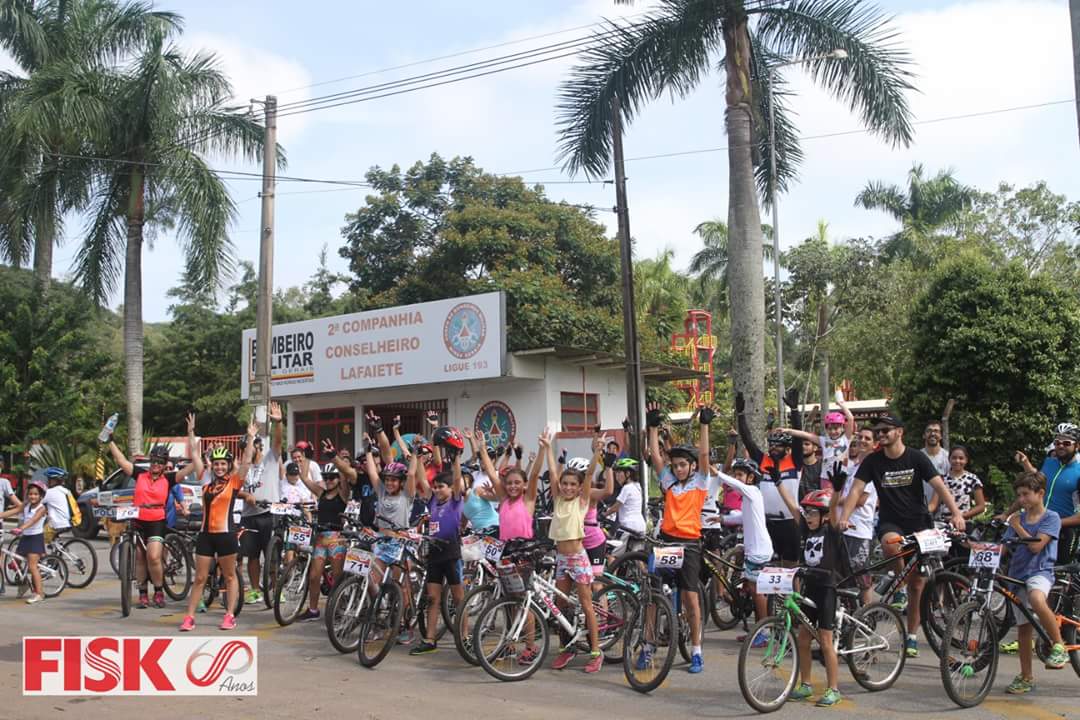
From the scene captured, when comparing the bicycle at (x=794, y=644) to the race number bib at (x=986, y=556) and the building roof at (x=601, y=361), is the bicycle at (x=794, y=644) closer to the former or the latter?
the race number bib at (x=986, y=556)

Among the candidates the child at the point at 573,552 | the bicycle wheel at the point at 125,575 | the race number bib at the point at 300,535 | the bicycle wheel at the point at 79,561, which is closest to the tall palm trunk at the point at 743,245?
the race number bib at the point at 300,535

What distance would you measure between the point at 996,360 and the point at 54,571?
45.4ft

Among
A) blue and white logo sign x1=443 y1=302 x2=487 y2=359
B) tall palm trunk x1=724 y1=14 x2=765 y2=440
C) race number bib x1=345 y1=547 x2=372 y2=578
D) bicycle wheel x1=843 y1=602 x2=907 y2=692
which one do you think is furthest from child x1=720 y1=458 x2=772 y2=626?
blue and white logo sign x1=443 y1=302 x2=487 y2=359

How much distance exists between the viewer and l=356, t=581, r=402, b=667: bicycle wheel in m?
8.65

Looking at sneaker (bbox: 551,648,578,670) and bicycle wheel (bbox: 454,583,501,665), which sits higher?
bicycle wheel (bbox: 454,583,501,665)

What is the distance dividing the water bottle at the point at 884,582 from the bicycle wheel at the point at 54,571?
10.4 metres

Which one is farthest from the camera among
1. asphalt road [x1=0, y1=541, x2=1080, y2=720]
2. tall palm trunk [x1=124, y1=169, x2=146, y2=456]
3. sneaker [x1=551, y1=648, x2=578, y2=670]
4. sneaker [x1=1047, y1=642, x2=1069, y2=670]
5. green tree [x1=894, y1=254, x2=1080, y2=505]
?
tall palm trunk [x1=124, y1=169, x2=146, y2=456]

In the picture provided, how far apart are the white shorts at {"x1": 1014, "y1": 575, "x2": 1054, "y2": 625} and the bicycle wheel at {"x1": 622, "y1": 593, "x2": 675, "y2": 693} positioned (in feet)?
8.22

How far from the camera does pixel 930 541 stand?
7949 mm

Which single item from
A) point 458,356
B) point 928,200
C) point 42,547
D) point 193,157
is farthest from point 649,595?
point 928,200

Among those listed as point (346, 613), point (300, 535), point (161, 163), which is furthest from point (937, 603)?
point (161, 163)

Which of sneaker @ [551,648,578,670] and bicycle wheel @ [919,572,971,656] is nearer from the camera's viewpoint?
bicycle wheel @ [919,572,971,656]

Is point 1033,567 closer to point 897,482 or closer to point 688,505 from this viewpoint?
point 897,482

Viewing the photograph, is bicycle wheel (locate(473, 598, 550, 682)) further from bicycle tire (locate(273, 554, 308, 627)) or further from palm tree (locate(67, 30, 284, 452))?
palm tree (locate(67, 30, 284, 452))
